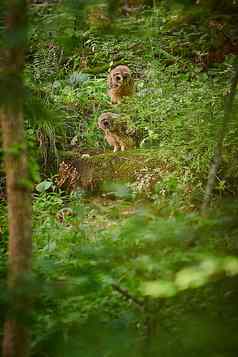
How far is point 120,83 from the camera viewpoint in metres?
8.69

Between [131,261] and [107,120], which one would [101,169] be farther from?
[131,261]

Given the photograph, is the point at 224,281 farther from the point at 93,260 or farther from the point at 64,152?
the point at 64,152

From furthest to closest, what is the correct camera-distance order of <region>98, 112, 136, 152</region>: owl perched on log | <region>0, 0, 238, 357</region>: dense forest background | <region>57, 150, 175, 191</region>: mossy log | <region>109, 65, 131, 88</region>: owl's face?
<region>109, 65, 131, 88</region>: owl's face < <region>98, 112, 136, 152</region>: owl perched on log < <region>57, 150, 175, 191</region>: mossy log < <region>0, 0, 238, 357</region>: dense forest background

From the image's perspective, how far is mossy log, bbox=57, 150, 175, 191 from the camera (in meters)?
7.58

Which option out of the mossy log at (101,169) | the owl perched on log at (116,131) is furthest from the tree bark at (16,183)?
the owl perched on log at (116,131)

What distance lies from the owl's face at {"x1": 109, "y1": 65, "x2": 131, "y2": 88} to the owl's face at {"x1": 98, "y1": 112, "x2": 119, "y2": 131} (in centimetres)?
53

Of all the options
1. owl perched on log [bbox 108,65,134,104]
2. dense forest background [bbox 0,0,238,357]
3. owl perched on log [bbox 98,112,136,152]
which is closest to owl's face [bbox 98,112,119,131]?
owl perched on log [bbox 98,112,136,152]

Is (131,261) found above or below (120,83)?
above

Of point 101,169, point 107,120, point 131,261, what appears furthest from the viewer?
point 107,120

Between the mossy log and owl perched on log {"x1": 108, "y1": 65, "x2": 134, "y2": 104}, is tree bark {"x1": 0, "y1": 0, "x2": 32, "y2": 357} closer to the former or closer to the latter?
the mossy log

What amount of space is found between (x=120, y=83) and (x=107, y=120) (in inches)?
25.9

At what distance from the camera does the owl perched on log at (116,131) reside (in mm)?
8336

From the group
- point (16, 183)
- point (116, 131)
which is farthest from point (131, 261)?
point (116, 131)

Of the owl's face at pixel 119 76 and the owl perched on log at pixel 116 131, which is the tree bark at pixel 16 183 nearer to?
the owl perched on log at pixel 116 131
